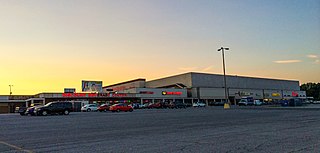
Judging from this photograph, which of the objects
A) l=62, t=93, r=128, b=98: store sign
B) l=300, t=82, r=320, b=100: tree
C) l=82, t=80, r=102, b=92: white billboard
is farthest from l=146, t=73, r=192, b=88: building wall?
l=300, t=82, r=320, b=100: tree

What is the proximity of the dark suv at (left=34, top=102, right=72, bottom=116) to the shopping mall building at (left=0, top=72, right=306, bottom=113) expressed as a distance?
3033 cm

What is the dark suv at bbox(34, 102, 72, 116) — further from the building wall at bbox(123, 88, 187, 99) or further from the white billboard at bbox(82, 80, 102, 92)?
the building wall at bbox(123, 88, 187, 99)

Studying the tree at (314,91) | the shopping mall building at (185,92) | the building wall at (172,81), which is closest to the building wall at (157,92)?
the shopping mall building at (185,92)

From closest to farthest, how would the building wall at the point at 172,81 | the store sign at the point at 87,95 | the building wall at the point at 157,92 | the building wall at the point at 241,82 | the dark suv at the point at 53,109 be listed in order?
the dark suv at the point at 53,109 < the store sign at the point at 87,95 < the building wall at the point at 157,92 < the building wall at the point at 172,81 < the building wall at the point at 241,82

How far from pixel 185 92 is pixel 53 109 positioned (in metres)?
69.0

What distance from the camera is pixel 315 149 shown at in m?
8.27

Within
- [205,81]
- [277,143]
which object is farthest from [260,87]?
[277,143]

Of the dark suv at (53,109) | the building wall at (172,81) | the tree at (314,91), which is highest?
the building wall at (172,81)

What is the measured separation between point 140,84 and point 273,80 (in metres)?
60.4

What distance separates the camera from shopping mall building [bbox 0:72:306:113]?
83.9 metres

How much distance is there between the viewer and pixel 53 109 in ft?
121

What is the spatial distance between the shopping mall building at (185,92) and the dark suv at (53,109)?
30329mm

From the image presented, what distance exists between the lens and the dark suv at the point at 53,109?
3609cm

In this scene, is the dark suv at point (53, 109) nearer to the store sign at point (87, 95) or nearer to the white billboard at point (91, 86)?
the store sign at point (87, 95)
